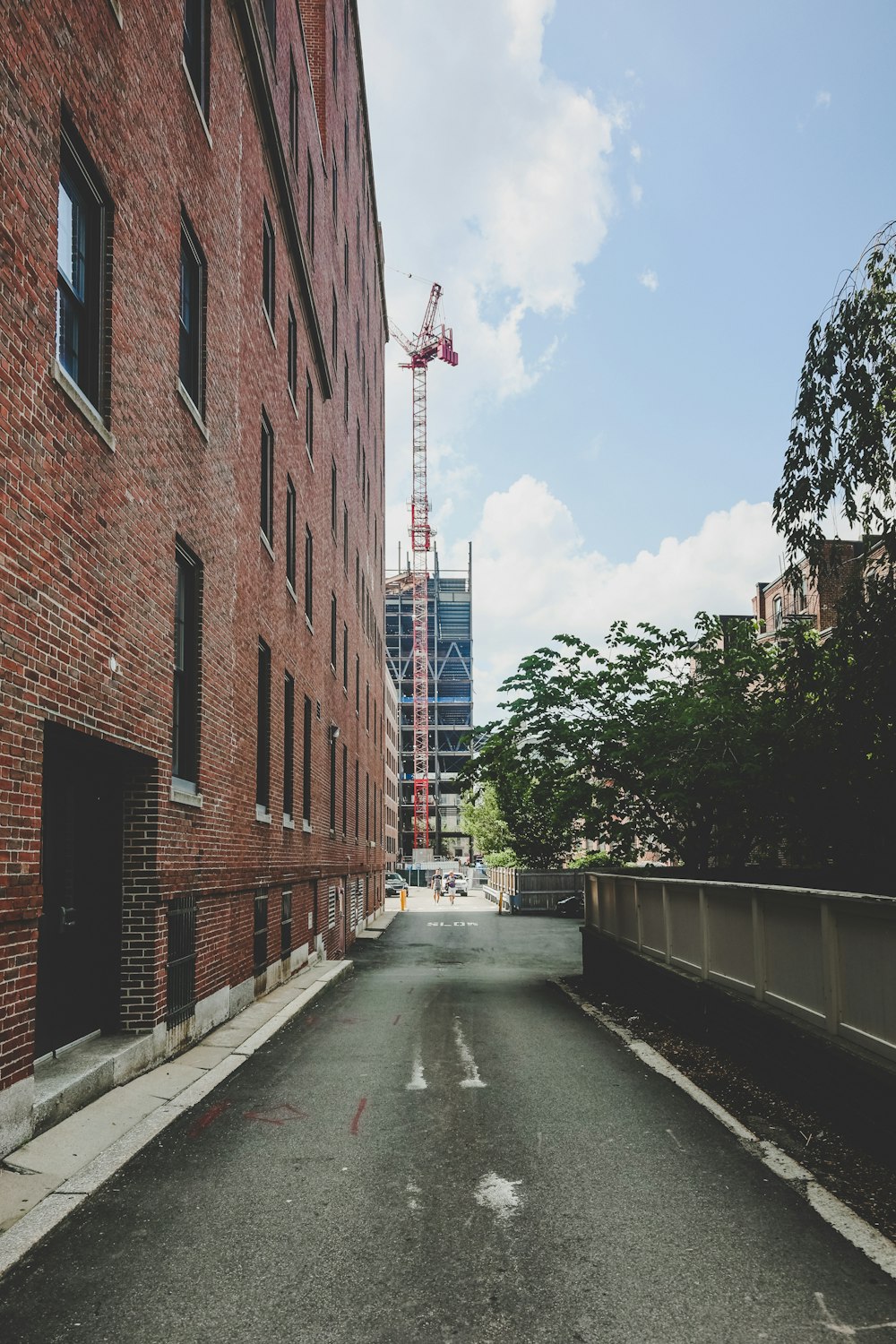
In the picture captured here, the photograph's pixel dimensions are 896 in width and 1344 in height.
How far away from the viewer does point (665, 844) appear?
2097 cm

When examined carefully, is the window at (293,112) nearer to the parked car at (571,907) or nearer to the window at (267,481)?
the window at (267,481)

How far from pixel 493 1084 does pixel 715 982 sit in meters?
3.03

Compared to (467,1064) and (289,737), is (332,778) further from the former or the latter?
(467,1064)

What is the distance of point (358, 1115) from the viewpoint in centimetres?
765

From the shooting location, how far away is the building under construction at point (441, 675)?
167m

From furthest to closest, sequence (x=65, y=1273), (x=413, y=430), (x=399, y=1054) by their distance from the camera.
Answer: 1. (x=413, y=430)
2. (x=399, y=1054)
3. (x=65, y=1273)

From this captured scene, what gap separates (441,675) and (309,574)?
15255 cm

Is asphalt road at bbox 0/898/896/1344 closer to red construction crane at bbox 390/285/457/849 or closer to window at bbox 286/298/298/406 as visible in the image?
window at bbox 286/298/298/406

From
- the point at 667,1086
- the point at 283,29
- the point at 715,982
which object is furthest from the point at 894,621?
the point at 283,29

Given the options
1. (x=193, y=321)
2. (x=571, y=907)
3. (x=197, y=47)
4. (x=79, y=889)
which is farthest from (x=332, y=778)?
(x=571, y=907)

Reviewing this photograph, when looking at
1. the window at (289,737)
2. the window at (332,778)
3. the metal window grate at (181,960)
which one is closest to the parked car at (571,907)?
the window at (332,778)

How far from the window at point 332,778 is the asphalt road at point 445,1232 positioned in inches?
637

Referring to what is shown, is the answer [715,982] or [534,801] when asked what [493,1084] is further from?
[534,801]

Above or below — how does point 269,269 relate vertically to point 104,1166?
above
